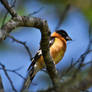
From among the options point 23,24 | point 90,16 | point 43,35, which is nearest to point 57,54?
point 90,16


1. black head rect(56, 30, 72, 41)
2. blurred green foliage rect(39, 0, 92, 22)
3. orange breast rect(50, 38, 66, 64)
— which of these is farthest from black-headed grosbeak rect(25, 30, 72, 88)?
blurred green foliage rect(39, 0, 92, 22)

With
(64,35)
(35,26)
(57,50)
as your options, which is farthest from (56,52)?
(35,26)

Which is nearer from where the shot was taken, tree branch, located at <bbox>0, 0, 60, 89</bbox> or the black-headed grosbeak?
tree branch, located at <bbox>0, 0, 60, 89</bbox>

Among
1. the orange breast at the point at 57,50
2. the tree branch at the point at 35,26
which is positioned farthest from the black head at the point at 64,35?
the tree branch at the point at 35,26

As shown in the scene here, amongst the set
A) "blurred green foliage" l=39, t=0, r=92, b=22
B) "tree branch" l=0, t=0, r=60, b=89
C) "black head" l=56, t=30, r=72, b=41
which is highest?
"tree branch" l=0, t=0, r=60, b=89

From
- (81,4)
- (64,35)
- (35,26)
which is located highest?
(35,26)

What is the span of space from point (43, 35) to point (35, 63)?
1.96 meters

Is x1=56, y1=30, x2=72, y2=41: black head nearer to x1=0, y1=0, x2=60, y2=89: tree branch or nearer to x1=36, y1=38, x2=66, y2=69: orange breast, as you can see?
x1=36, y1=38, x2=66, y2=69: orange breast

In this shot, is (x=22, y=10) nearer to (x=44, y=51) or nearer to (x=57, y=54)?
(x=57, y=54)

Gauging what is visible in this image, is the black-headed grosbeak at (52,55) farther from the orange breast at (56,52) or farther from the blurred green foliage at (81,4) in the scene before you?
the blurred green foliage at (81,4)

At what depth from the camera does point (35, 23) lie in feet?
13.4

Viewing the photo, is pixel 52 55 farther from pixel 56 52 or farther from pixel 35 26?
pixel 35 26

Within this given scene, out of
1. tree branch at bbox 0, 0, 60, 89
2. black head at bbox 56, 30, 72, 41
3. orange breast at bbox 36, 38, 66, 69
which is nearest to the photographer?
tree branch at bbox 0, 0, 60, 89

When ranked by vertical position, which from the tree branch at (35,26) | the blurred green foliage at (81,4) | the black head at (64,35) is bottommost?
the black head at (64,35)
